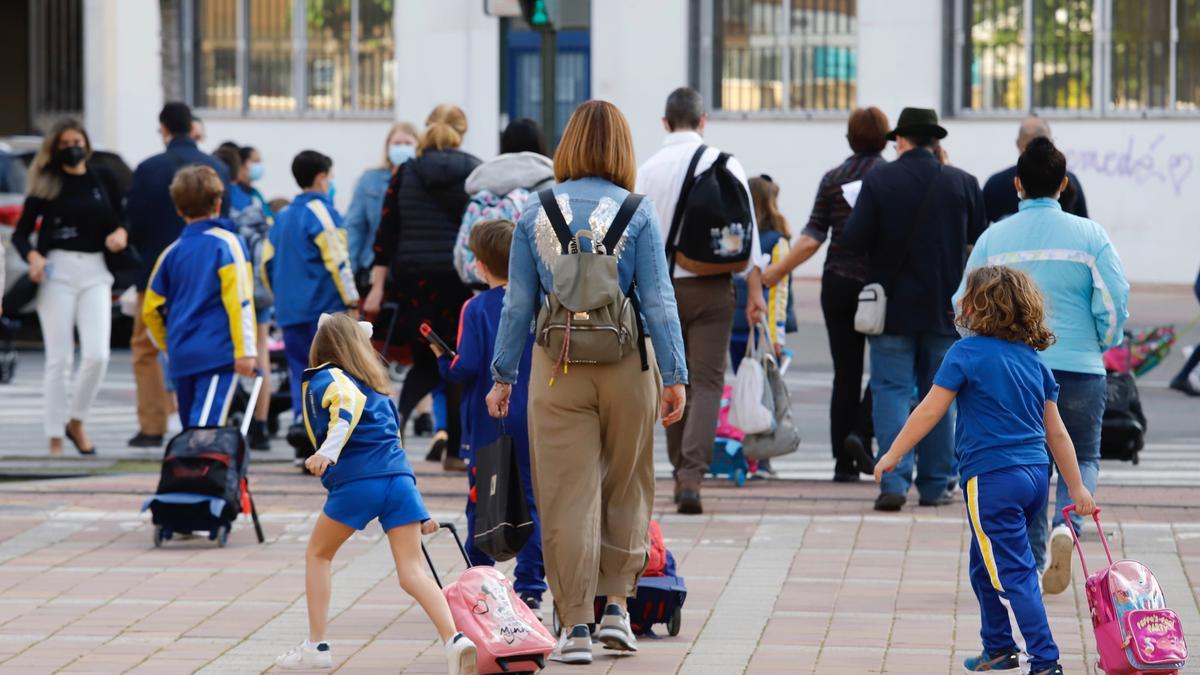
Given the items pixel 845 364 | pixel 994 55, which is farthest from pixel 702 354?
pixel 994 55

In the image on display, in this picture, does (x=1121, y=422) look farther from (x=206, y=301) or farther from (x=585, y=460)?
(x=585, y=460)

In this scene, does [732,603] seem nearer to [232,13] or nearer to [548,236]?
[548,236]

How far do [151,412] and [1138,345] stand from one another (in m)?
6.48

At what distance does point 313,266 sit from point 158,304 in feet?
5.12

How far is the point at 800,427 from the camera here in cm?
1393

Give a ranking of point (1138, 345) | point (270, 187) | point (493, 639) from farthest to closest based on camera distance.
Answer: point (270, 187) < point (1138, 345) < point (493, 639)

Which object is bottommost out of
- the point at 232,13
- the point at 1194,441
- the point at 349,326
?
the point at 1194,441

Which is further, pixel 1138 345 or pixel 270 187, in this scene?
pixel 270 187

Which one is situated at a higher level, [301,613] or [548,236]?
[548,236]

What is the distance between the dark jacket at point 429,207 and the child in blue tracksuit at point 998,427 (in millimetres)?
4979

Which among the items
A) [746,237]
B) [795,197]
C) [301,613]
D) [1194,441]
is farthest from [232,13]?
[301,613]

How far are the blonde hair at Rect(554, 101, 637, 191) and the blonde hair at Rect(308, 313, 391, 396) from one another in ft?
2.79

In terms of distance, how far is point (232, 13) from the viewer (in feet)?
87.0

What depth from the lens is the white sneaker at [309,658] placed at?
6.76 meters
